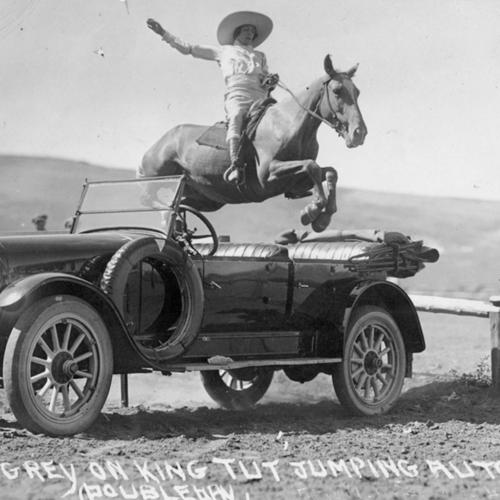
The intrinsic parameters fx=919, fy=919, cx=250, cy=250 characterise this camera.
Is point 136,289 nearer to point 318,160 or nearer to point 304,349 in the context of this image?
point 304,349

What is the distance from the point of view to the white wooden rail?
7754 mm

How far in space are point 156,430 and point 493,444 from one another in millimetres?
2052

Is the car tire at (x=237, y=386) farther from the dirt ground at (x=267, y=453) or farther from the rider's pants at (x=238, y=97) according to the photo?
the rider's pants at (x=238, y=97)

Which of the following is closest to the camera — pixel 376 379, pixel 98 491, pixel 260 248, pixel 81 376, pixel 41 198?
pixel 98 491

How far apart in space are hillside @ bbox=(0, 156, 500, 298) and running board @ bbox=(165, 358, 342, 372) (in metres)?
19.1

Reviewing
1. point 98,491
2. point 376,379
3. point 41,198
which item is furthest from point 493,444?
point 41,198

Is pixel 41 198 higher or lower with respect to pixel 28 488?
higher

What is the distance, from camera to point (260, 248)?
22.0ft

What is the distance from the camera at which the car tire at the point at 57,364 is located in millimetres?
4859

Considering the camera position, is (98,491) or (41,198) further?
(41,198)

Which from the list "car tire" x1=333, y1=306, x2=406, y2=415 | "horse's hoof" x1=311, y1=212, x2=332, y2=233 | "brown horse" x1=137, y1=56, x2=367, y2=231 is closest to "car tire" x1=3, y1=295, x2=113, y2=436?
"car tire" x1=333, y1=306, x2=406, y2=415

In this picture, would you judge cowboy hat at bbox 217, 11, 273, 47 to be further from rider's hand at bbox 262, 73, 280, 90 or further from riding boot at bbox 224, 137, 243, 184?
riding boot at bbox 224, 137, 243, 184

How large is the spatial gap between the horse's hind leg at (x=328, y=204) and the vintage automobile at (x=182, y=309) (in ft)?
5.09

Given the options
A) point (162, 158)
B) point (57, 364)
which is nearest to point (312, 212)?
point (162, 158)
